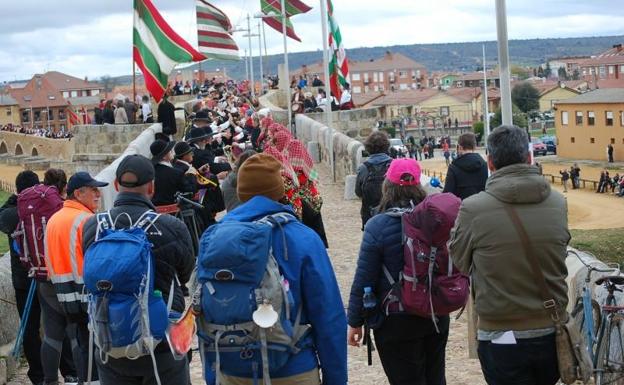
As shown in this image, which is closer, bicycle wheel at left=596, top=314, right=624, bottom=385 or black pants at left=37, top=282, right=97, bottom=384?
bicycle wheel at left=596, top=314, right=624, bottom=385

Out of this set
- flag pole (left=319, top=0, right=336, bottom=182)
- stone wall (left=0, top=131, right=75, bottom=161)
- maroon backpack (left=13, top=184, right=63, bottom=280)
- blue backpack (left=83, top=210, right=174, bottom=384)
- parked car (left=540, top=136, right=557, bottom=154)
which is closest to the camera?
blue backpack (left=83, top=210, right=174, bottom=384)

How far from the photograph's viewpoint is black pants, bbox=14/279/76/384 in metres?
8.77

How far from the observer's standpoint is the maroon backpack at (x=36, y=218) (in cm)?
820

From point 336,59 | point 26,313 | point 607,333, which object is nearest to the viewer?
point 607,333

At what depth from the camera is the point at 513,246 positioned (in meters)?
5.31

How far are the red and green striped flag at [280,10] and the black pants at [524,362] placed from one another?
30.3 metres

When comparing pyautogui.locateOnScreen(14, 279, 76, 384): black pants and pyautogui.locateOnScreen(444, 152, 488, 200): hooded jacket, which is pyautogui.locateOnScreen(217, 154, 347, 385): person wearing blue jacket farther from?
pyautogui.locateOnScreen(444, 152, 488, 200): hooded jacket

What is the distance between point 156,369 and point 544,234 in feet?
7.07

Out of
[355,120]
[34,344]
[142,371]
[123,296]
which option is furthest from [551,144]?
[123,296]

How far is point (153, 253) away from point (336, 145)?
18.8m

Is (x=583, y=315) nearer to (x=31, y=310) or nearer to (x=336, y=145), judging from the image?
(x=31, y=310)

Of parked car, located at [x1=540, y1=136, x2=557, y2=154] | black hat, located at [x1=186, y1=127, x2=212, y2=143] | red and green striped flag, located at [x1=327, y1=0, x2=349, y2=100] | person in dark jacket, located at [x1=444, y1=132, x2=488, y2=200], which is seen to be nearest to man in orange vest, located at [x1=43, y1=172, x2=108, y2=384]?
person in dark jacket, located at [x1=444, y1=132, x2=488, y2=200]

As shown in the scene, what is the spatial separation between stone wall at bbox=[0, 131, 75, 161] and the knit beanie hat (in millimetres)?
79906

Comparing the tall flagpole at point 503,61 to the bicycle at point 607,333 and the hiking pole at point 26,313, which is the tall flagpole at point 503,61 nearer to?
the bicycle at point 607,333
